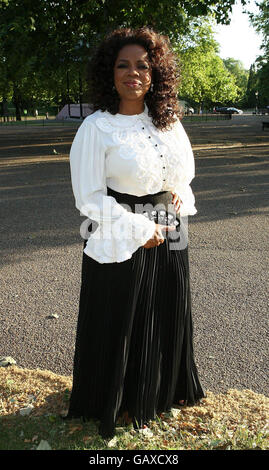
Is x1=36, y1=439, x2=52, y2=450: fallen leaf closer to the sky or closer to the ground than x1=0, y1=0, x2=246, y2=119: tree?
closer to the ground

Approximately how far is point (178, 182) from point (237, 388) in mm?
1659

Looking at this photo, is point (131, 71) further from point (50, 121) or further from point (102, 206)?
point (50, 121)

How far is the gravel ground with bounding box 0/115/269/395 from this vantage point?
3.85m

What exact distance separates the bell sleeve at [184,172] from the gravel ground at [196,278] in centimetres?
144

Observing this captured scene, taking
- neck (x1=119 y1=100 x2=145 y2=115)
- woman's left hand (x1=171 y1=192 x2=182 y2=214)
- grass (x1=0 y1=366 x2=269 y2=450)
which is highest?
neck (x1=119 y1=100 x2=145 y2=115)

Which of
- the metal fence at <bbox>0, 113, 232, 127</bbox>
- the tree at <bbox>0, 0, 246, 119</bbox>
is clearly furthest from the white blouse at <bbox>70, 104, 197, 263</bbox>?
the metal fence at <bbox>0, 113, 232, 127</bbox>

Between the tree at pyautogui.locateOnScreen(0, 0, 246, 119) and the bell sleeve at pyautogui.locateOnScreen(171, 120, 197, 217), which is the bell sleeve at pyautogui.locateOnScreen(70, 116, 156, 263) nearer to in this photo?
the bell sleeve at pyautogui.locateOnScreen(171, 120, 197, 217)

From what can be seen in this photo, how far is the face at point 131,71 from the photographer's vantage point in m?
2.47

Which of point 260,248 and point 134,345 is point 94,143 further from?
point 260,248

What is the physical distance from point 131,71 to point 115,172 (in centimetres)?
54

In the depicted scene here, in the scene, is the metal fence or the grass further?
the metal fence

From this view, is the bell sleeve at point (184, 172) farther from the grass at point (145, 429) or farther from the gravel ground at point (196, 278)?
the gravel ground at point (196, 278)

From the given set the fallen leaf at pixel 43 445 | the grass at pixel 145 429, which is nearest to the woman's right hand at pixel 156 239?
the grass at pixel 145 429

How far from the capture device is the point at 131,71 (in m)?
2.47
